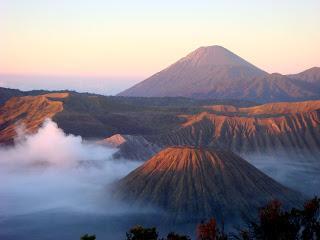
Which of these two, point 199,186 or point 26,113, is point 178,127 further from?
point 199,186

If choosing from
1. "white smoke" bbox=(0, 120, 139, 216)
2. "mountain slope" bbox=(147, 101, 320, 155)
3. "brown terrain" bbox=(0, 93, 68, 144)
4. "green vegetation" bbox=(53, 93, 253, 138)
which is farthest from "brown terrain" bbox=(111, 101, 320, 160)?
"brown terrain" bbox=(0, 93, 68, 144)

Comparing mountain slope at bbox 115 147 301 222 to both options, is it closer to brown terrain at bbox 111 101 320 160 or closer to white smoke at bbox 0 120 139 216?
white smoke at bbox 0 120 139 216

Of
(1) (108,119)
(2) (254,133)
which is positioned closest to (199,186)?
(2) (254,133)

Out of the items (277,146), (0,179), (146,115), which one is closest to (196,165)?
(0,179)

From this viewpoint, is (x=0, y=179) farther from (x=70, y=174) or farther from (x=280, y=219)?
(x=280, y=219)

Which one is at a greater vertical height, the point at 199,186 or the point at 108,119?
the point at 108,119

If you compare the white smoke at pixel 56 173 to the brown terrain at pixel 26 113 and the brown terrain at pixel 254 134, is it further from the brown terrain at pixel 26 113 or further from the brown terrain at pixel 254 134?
the brown terrain at pixel 254 134
